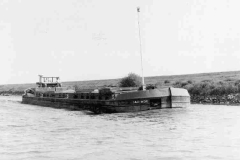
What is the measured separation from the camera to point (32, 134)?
1435 centimetres

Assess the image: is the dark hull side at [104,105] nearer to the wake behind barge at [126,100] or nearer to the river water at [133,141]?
the wake behind barge at [126,100]

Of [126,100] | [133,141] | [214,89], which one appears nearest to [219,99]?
[214,89]

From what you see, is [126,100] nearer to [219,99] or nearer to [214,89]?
[219,99]

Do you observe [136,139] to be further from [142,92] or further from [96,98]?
[96,98]

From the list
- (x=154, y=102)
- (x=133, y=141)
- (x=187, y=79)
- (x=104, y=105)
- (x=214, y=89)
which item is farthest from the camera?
(x=187, y=79)

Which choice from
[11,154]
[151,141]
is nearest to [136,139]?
[151,141]

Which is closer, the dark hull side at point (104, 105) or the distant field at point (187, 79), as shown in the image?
the dark hull side at point (104, 105)

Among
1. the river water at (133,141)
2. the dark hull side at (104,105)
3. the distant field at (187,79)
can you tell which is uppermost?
the distant field at (187,79)

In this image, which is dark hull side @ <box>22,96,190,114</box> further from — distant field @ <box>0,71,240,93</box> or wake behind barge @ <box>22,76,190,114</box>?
distant field @ <box>0,71,240,93</box>

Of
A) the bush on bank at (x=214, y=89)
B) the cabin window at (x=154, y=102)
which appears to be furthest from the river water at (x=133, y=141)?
the bush on bank at (x=214, y=89)

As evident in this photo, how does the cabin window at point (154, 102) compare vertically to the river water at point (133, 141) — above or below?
above

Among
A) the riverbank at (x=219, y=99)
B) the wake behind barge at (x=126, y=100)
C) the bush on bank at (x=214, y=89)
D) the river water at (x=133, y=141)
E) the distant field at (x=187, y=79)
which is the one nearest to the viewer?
the river water at (x=133, y=141)

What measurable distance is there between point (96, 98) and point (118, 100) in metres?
3.94

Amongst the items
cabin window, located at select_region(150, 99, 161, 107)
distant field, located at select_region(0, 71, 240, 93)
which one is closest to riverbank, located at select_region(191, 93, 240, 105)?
cabin window, located at select_region(150, 99, 161, 107)
